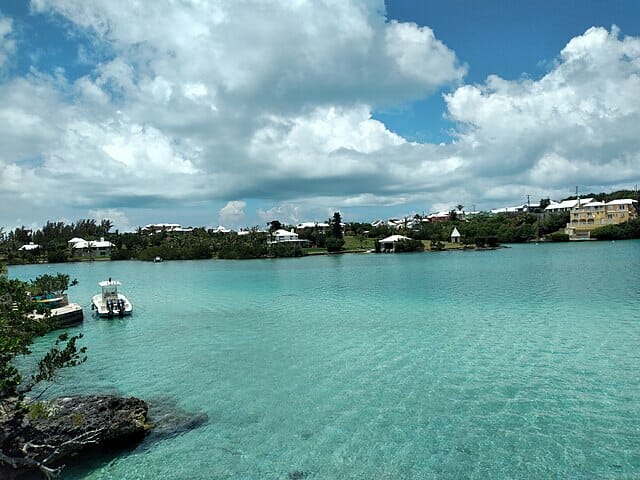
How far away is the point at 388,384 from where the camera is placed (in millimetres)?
16812

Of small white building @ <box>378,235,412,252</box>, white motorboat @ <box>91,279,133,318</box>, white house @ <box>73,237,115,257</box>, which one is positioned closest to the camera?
white motorboat @ <box>91,279,133,318</box>

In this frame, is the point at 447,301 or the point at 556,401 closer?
the point at 556,401

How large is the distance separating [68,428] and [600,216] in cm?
12992

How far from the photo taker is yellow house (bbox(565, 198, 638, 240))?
115 metres

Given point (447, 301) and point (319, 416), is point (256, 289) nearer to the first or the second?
point (447, 301)

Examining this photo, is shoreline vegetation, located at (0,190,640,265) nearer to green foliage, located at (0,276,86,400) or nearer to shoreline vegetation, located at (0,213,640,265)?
shoreline vegetation, located at (0,213,640,265)

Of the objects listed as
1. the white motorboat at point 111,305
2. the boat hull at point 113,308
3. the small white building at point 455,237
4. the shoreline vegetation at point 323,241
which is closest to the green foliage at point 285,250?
the shoreline vegetation at point 323,241

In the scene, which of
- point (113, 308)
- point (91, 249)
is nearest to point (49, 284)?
point (113, 308)

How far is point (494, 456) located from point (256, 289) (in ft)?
128

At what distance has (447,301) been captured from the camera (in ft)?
114

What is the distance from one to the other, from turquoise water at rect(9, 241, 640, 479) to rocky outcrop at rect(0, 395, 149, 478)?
78cm

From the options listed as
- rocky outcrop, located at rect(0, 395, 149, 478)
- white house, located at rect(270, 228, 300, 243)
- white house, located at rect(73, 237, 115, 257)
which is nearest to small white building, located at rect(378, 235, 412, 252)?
white house, located at rect(270, 228, 300, 243)

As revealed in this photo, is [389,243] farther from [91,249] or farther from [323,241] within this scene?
[91,249]

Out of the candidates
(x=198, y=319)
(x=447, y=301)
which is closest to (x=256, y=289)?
(x=198, y=319)
